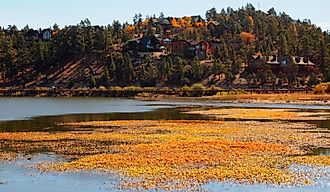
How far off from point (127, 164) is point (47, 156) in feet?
21.2

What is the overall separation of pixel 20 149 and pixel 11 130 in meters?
15.6

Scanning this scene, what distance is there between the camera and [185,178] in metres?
28.9

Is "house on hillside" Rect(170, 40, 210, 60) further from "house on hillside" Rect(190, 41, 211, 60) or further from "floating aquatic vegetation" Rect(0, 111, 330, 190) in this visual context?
"floating aquatic vegetation" Rect(0, 111, 330, 190)

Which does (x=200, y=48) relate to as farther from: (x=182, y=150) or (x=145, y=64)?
(x=182, y=150)

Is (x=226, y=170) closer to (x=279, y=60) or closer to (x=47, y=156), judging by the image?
(x=47, y=156)

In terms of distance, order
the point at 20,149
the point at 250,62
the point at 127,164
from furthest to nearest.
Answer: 1. the point at 250,62
2. the point at 20,149
3. the point at 127,164

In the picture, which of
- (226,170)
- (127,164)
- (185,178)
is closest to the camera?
(185,178)

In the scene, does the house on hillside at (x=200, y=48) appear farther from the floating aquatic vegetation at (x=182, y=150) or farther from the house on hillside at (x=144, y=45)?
the floating aquatic vegetation at (x=182, y=150)

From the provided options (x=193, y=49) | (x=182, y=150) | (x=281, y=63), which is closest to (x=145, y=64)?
(x=193, y=49)

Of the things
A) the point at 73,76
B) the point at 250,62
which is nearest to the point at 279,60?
the point at 250,62

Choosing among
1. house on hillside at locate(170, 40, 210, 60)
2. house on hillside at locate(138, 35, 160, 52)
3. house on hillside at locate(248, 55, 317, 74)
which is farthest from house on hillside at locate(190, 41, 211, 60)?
house on hillside at locate(248, 55, 317, 74)

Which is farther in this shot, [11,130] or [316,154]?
[11,130]

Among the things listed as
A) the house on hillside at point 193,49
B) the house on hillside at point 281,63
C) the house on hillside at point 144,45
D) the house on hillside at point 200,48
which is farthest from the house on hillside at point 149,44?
the house on hillside at point 281,63

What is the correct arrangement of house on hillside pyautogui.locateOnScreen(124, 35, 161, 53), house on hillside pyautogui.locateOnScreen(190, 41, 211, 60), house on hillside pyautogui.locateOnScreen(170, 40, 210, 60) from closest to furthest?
house on hillside pyautogui.locateOnScreen(170, 40, 210, 60) → house on hillside pyautogui.locateOnScreen(190, 41, 211, 60) → house on hillside pyautogui.locateOnScreen(124, 35, 161, 53)
